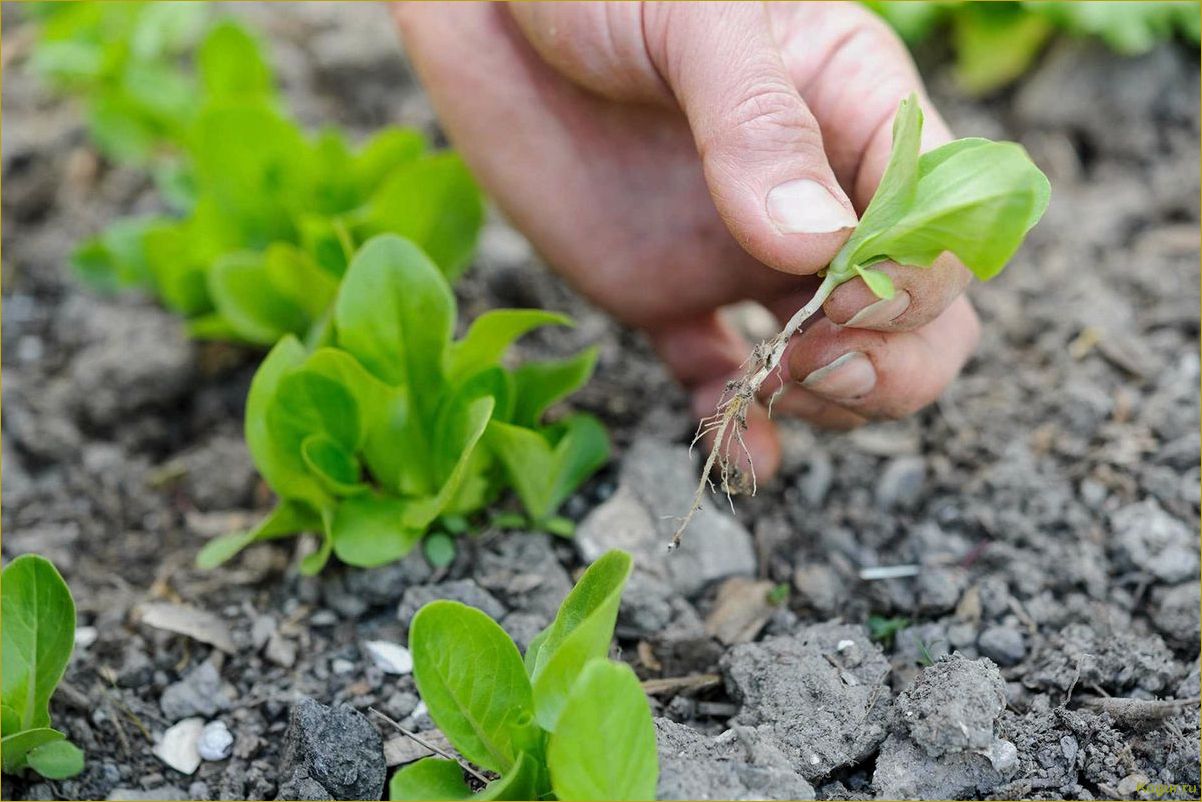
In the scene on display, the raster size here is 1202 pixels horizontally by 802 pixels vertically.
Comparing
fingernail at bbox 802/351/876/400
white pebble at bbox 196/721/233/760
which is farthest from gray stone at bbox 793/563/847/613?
white pebble at bbox 196/721/233/760

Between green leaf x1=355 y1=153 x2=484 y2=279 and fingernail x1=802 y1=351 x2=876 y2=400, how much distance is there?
3.16 feet

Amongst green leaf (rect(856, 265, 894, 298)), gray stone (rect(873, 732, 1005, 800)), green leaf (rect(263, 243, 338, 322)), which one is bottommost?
gray stone (rect(873, 732, 1005, 800))

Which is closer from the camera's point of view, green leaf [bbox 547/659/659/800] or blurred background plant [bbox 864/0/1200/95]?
green leaf [bbox 547/659/659/800]

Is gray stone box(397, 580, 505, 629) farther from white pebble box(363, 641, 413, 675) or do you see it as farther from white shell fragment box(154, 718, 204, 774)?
white shell fragment box(154, 718, 204, 774)

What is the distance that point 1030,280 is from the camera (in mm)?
2594

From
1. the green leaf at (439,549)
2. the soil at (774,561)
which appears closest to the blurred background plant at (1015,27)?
the soil at (774,561)

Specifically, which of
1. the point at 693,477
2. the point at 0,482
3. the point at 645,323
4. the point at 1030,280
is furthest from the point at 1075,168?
the point at 0,482

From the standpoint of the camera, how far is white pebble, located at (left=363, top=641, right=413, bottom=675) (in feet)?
5.67

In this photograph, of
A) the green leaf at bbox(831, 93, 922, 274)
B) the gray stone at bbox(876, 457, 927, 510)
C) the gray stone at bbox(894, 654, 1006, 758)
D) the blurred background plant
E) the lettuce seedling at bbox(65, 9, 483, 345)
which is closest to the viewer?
the green leaf at bbox(831, 93, 922, 274)

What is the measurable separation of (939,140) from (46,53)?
223 cm

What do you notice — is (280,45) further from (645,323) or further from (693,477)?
(693,477)

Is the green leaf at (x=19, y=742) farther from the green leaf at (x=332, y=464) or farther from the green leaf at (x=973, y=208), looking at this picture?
the green leaf at (x=973, y=208)

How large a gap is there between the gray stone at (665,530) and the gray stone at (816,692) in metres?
→ 0.23

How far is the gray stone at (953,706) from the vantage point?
1.40m
